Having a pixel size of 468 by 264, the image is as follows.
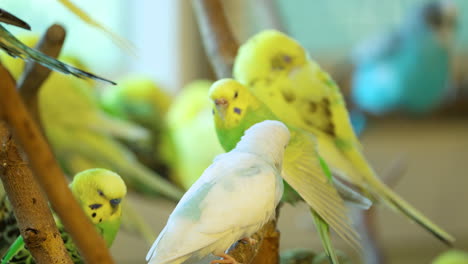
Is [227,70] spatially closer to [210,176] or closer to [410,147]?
[210,176]

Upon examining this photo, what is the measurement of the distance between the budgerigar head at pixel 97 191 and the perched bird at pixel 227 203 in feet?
Answer: 0.22

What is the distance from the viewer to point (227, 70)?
622 mm

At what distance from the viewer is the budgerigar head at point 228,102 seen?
1.40ft

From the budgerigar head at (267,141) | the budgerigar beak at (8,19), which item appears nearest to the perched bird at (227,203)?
the budgerigar head at (267,141)

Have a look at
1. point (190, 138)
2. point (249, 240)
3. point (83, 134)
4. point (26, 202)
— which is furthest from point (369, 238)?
point (26, 202)

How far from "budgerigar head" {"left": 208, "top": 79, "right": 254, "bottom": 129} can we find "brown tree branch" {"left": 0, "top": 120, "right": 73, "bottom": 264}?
133 millimetres

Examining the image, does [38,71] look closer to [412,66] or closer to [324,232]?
[324,232]

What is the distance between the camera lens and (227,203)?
351mm

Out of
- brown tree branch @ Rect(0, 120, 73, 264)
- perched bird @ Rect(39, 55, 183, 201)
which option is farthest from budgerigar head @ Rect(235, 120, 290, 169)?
perched bird @ Rect(39, 55, 183, 201)

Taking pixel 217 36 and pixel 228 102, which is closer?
pixel 228 102

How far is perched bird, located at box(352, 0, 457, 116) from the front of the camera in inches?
51.8

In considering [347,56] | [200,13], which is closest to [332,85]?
[200,13]

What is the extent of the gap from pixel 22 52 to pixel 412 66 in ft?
3.48

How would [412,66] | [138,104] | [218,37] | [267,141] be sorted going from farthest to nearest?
[412,66] → [138,104] → [218,37] → [267,141]
